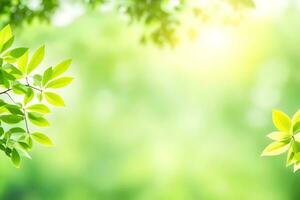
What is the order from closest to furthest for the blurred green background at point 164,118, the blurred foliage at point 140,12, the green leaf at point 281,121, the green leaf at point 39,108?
the green leaf at point 281,121, the green leaf at point 39,108, the blurred foliage at point 140,12, the blurred green background at point 164,118

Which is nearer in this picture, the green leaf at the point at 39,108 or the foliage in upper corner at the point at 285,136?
the foliage in upper corner at the point at 285,136

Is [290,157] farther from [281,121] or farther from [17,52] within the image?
[17,52]

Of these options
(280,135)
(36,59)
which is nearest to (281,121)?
(280,135)

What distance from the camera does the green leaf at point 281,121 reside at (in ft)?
6.36

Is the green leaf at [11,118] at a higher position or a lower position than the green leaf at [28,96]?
lower

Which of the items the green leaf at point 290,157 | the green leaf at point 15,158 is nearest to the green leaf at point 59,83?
the green leaf at point 15,158

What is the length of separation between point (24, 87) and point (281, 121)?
104 centimetres

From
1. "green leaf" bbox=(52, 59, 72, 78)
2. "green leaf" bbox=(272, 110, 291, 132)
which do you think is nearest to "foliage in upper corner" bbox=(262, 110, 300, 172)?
"green leaf" bbox=(272, 110, 291, 132)

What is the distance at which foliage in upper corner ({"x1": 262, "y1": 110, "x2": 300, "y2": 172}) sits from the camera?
196 cm

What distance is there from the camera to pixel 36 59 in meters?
2.03

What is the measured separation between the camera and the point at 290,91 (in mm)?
21578

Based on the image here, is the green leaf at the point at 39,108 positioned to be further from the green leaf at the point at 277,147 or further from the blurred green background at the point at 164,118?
the blurred green background at the point at 164,118

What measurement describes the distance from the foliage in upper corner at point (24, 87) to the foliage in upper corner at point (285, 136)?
857 millimetres

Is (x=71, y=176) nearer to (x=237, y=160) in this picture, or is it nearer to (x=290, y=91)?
(x=237, y=160)
